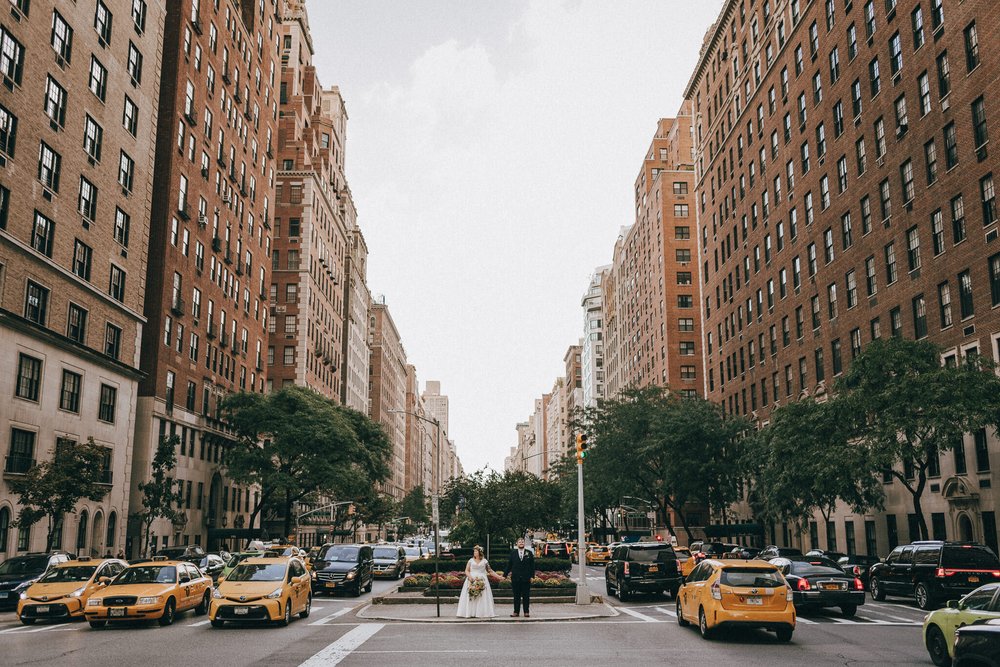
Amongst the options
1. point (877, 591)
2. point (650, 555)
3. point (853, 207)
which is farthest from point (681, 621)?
point (853, 207)

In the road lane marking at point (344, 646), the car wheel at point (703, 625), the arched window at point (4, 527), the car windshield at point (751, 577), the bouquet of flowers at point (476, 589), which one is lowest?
the road lane marking at point (344, 646)

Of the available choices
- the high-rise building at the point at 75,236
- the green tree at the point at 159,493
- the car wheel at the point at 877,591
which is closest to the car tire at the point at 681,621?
the car wheel at the point at 877,591

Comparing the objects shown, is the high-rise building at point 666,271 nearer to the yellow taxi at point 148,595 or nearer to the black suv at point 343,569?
the black suv at point 343,569

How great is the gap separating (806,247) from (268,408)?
36.3 meters

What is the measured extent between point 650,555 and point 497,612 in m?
7.71

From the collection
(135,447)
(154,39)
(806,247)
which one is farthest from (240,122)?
(806,247)

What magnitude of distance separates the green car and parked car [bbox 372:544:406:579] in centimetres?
3480

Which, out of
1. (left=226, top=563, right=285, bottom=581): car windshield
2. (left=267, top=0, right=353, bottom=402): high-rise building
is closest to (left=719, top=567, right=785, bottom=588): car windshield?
(left=226, top=563, right=285, bottom=581): car windshield

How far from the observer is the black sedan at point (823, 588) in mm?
23766

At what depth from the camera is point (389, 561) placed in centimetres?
4744

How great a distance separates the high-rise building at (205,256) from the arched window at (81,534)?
18.0 ft

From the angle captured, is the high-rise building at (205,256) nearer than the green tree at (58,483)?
No

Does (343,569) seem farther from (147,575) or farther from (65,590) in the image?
(65,590)

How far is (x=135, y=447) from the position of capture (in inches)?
1940
